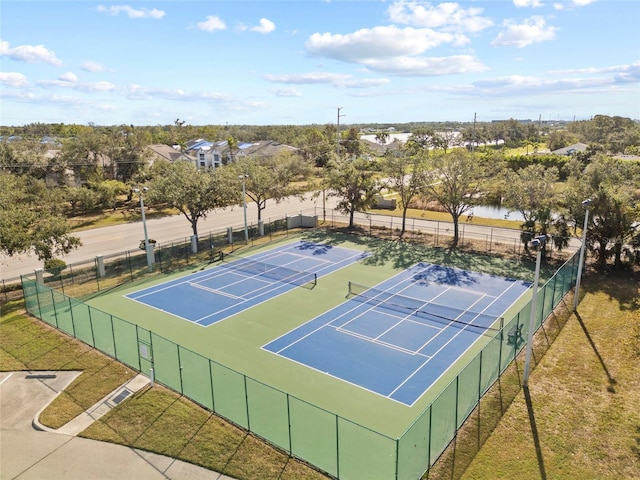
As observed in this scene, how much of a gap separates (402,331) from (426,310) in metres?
2.87

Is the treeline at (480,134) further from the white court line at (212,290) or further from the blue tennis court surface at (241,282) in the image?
the white court line at (212,290)

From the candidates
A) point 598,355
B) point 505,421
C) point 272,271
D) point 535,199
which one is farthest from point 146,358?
point 535,199

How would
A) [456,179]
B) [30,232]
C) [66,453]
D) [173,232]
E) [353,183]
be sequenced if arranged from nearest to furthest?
[66,453] < [30,232] < [456,179] < [353,183] < [173,232]

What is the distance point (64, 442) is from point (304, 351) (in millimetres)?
9006

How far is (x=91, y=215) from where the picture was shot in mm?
50000

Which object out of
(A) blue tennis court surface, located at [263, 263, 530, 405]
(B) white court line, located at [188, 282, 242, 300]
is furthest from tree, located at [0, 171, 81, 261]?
(A) blue tennis court surface, located at [263, 263, 530, 405]

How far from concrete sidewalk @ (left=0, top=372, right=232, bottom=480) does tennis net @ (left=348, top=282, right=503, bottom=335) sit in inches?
501

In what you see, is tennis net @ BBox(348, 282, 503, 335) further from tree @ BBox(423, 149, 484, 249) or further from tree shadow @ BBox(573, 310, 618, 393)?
tree @ BBox(423, 149, 484, 249)

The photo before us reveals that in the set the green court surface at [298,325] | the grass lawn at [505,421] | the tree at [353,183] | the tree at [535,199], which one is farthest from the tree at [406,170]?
the grass lawn at [505,421]

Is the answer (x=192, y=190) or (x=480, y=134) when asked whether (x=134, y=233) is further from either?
(x=480, y=134)

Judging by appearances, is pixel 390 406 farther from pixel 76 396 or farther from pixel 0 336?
pixel 0 336

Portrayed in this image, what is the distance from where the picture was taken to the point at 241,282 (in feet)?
91.6

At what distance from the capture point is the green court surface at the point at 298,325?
50.8 feet

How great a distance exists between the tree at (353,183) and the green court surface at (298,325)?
540 cm
